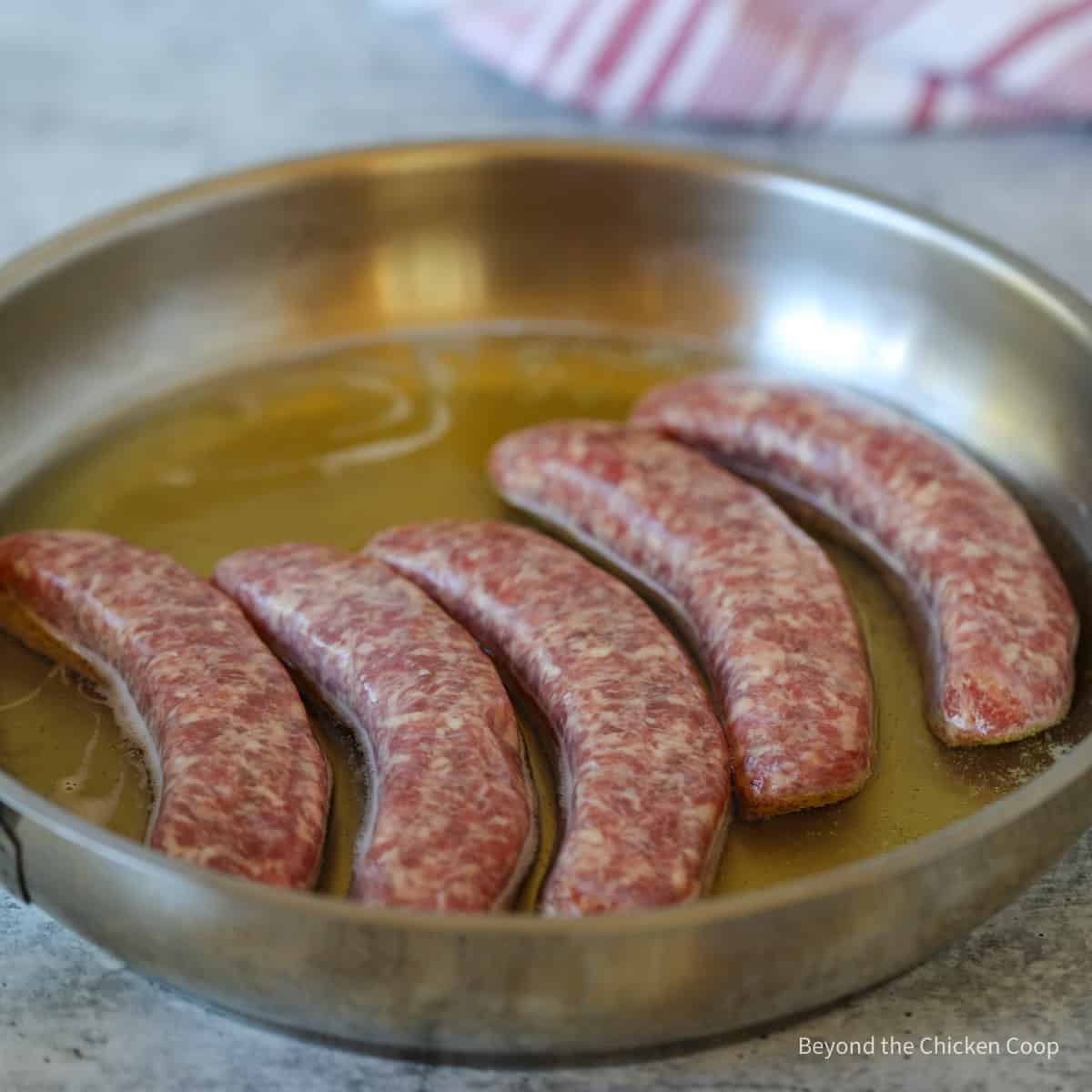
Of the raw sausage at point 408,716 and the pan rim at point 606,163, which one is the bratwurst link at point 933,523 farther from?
the raw sausage at point 408,716

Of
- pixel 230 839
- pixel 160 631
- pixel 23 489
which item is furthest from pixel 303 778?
pixel 23 489

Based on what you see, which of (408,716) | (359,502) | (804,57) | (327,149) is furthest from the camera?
(804,57)

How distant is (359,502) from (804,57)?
1593 millimetres

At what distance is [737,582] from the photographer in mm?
2104

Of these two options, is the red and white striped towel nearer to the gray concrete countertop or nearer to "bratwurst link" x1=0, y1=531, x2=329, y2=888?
the gray concrete countertop

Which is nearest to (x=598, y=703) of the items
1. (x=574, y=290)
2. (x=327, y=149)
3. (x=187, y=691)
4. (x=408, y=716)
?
(x=408, y=716)

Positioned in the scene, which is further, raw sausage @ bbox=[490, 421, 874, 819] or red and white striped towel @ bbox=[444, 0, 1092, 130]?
red and white striped towel @ bbox=[444, 0, 1092, 130]

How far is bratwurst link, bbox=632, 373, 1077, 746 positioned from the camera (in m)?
1.99

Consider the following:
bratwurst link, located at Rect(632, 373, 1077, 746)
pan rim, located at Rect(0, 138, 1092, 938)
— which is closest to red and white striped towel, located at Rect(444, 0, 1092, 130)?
pan rim, located at Rect(0, 138, 1092, 938)

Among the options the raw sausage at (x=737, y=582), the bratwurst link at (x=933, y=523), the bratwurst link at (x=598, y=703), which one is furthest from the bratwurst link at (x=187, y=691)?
the bratwurst link at (x=933, y=523)

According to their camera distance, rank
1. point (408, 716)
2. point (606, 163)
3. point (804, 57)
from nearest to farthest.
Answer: point (408, 716), point (606, 163), point (804, 57)

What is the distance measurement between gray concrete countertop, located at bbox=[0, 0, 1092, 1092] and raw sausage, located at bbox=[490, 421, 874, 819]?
27 centimetres

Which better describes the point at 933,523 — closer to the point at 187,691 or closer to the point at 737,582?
the point at 737,582

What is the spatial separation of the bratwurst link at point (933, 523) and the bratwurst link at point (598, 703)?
345mm
